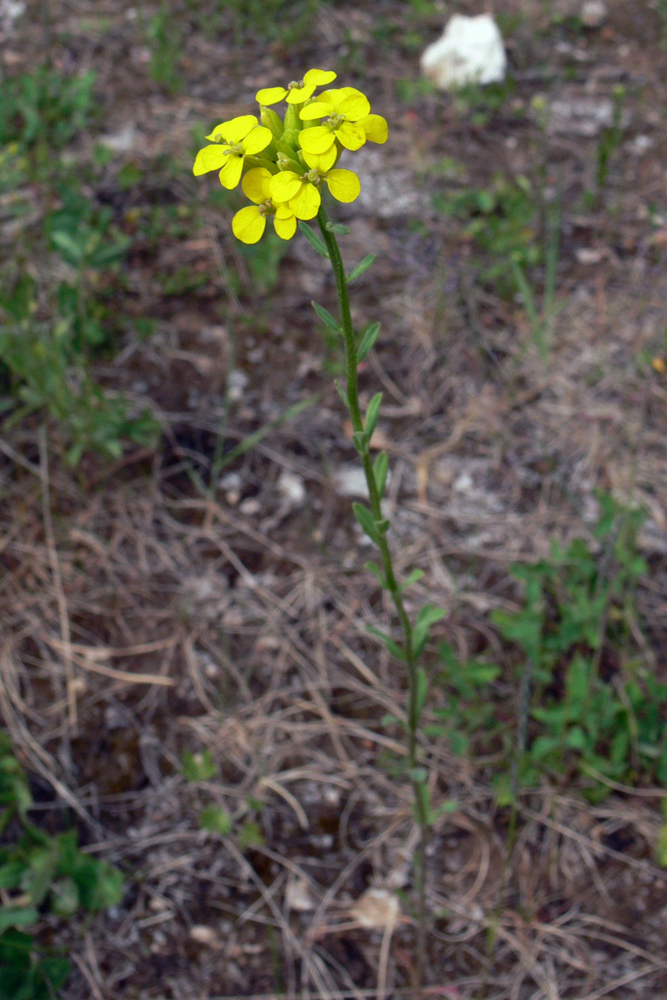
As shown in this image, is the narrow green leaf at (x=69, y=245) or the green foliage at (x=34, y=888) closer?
the green foliage at (x=34, y=888)

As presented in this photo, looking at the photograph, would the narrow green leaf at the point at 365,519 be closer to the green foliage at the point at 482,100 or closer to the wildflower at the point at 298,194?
the wildflower at the point at 298,194

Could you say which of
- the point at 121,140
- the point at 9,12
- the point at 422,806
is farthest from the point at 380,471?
the point at 9,12

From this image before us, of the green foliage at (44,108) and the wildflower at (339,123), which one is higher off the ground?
the wildflower at (339,123)

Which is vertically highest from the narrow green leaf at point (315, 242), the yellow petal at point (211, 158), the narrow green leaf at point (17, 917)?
the yellow petal at point (211, 158)

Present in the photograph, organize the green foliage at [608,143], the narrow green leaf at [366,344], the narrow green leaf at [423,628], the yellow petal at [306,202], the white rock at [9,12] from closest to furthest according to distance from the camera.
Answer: the yellow petal at [306,202] < the narrow green leaf at [366,344] < the narrow green leaf at [423,628] < the green foliage at [608,143] < the white rock at [9,12]

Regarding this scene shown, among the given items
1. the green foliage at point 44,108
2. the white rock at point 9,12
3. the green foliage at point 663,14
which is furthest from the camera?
the white rock at point 9,12

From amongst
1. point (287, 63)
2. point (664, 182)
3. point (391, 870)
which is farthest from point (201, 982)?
point (287, 63)

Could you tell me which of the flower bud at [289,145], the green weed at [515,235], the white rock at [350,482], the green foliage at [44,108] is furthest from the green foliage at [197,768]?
the green foliage at [44,108]

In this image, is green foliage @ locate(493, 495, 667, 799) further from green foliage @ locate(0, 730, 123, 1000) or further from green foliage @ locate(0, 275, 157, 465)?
green foliage @ locate(0, 275, 157, 465)
